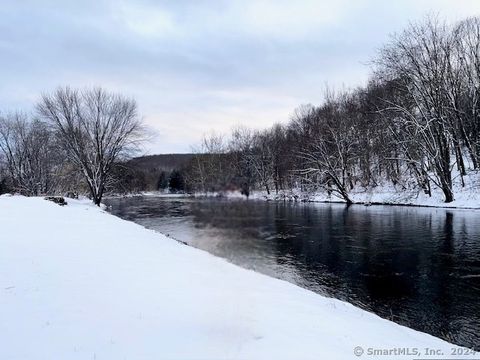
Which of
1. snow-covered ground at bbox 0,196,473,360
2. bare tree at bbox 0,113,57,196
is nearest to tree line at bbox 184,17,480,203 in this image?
snow-covered ground at bbox 0,196,473,360

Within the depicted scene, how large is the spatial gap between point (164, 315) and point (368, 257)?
11227mm

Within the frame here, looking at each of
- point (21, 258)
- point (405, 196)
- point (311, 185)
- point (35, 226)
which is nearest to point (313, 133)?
point (311, 185)

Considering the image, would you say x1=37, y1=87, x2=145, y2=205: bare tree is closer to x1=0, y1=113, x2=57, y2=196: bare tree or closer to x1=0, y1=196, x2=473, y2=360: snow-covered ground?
x1=0, y1=113, x2=57, y2=196: bare tree

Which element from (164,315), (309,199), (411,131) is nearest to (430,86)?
(411,131)

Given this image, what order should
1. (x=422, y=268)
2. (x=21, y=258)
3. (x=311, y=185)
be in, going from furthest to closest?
(x=311, y=185), (x=422, y=268), (x=21, y=258)

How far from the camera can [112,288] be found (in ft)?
22.7

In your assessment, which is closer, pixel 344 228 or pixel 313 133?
pixel 344 228

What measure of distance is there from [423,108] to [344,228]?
67.3ft

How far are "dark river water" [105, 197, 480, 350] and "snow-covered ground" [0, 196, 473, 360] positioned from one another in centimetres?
80

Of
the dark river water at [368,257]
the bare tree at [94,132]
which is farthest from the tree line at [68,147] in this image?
the dark river water at [368,257]

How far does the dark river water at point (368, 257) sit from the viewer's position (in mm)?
4680

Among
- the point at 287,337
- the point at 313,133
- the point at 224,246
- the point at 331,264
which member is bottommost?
the point at 331,264

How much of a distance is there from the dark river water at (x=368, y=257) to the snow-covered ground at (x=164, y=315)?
804 mm

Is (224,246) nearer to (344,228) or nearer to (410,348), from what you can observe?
(410,348)
